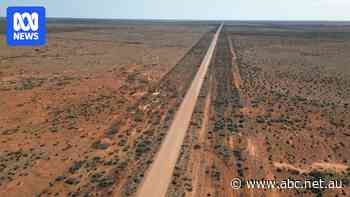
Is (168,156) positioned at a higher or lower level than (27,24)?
lower

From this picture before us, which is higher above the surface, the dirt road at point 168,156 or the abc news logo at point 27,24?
the abc news logo at point 27,24

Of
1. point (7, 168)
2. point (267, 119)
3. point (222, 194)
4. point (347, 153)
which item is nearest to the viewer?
point (222, 194)

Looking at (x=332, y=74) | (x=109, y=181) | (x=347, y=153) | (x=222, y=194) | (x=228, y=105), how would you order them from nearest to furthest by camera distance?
(x=222, y=194)
(x=109, y=181)
(x=347, y=153)
(x=228, y=105)
(x=332, y=74)

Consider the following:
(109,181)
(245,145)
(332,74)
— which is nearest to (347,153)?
(245,145)

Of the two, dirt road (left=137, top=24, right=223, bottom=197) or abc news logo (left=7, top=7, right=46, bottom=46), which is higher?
abc news logo (left=7, top=7, right=46, bottom=46)

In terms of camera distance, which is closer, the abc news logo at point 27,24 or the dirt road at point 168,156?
the dirt road at point 168,156

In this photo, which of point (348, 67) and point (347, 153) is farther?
point (348, 67)

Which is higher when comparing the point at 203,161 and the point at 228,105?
the point at 228,105

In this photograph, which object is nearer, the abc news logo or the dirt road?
the dirt road

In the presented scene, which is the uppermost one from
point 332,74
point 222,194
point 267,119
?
point 332,74

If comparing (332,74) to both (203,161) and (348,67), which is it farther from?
(203,161)

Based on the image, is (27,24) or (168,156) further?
(27,24)
